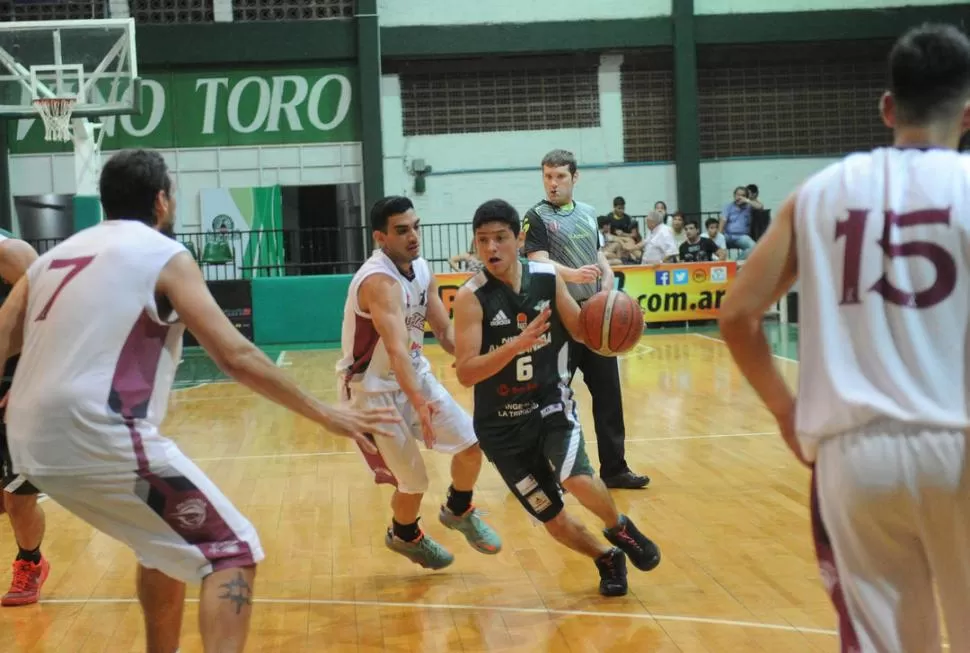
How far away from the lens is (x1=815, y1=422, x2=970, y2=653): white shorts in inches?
88.2

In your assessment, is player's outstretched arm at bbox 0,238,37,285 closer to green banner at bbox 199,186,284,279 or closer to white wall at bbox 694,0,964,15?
green banner at bbox 199,186,284,279

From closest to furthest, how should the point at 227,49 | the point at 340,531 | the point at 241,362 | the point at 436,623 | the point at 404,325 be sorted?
the point at 241,362 → the point at 436,623 → the point at 404,325 → the point at 340,531 → the point at 227,49

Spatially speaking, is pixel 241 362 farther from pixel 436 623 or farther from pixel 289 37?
pixel 289 37

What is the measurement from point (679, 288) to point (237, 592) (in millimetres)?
15852

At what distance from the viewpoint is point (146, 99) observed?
2161 centimetres

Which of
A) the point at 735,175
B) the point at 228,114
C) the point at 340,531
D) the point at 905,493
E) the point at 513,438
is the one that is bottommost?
the point at 340,531

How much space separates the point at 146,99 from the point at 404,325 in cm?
1749

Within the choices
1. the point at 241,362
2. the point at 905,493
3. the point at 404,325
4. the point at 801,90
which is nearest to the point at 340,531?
the point at 404,325

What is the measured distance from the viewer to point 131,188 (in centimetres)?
350

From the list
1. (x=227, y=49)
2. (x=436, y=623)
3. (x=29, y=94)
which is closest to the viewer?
(x=436, y=623)

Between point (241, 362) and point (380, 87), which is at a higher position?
point (380, 87)

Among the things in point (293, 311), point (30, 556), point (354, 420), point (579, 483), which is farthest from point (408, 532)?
point (293, 311)

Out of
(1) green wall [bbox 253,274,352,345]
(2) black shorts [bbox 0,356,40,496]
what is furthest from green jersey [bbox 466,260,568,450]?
(1) green wall [bbox 253,274,352,345]

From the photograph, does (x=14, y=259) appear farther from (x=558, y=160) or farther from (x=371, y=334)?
(x=558, y=160)
